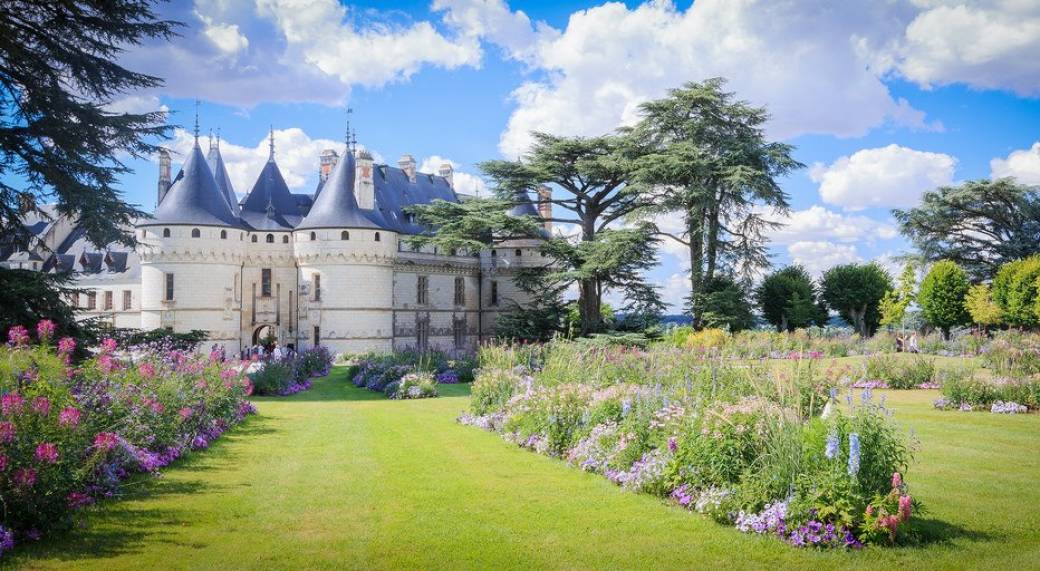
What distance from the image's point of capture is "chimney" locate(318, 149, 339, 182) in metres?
38.2

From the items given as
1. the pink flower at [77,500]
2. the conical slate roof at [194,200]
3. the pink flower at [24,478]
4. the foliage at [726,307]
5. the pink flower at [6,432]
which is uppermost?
the conical slate roof at [194,200]

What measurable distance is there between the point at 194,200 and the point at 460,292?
1434 centimetres

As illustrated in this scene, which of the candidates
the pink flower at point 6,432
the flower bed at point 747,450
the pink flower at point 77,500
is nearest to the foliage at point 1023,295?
the flower bed at point 747,450

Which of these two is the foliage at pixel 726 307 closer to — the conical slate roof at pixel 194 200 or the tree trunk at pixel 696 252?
the tree trunk at pixel 696 252

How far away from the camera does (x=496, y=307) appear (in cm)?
4203

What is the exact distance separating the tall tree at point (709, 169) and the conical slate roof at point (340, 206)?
13.0 meters

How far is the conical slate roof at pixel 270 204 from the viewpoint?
35125mm

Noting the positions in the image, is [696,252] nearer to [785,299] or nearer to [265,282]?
[785,299]

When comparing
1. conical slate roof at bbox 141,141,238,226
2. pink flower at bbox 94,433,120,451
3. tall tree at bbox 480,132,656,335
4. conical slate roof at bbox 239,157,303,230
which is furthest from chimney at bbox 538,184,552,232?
pink flower at bbox 94,433,120,451

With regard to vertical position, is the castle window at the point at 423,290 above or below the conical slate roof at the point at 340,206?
below

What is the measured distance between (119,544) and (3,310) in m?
10.5

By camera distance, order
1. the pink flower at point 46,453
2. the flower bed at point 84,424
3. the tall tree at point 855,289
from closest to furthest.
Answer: the pink flower at point 46,453 → the flower bed at point 84,424 → the tall tree at point 855,289

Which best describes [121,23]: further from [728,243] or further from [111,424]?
[728,243]

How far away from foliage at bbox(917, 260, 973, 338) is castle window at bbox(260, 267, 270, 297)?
3337 cm
